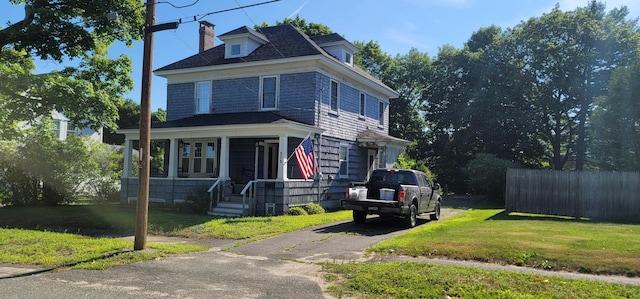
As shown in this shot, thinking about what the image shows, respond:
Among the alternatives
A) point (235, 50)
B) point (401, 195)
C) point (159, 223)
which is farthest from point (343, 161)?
point (159, 223)

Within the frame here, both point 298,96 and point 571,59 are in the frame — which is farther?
point 571,59

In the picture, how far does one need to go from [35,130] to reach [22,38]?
6944mm

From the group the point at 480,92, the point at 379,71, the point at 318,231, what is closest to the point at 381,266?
the point at 318,231

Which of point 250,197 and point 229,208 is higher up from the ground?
point 250,197

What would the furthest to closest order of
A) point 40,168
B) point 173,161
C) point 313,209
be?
point 40,168, point 173,161, point 313,209

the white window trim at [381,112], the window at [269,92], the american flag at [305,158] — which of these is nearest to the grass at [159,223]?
the american flag at [305,158]

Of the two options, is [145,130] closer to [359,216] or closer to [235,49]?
[359,216]

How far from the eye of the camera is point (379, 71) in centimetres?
4256

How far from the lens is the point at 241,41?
845 inches

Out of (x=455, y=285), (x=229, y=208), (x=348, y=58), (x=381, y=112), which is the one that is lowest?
(x=455, y=285)

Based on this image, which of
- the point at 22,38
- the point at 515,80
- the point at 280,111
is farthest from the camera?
the point at 515,80

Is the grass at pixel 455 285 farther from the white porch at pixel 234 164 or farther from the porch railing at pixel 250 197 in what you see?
the white porch at pixel 234 164

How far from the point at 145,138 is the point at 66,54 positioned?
30.5 ft

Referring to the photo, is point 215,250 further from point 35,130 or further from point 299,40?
point 35,130
